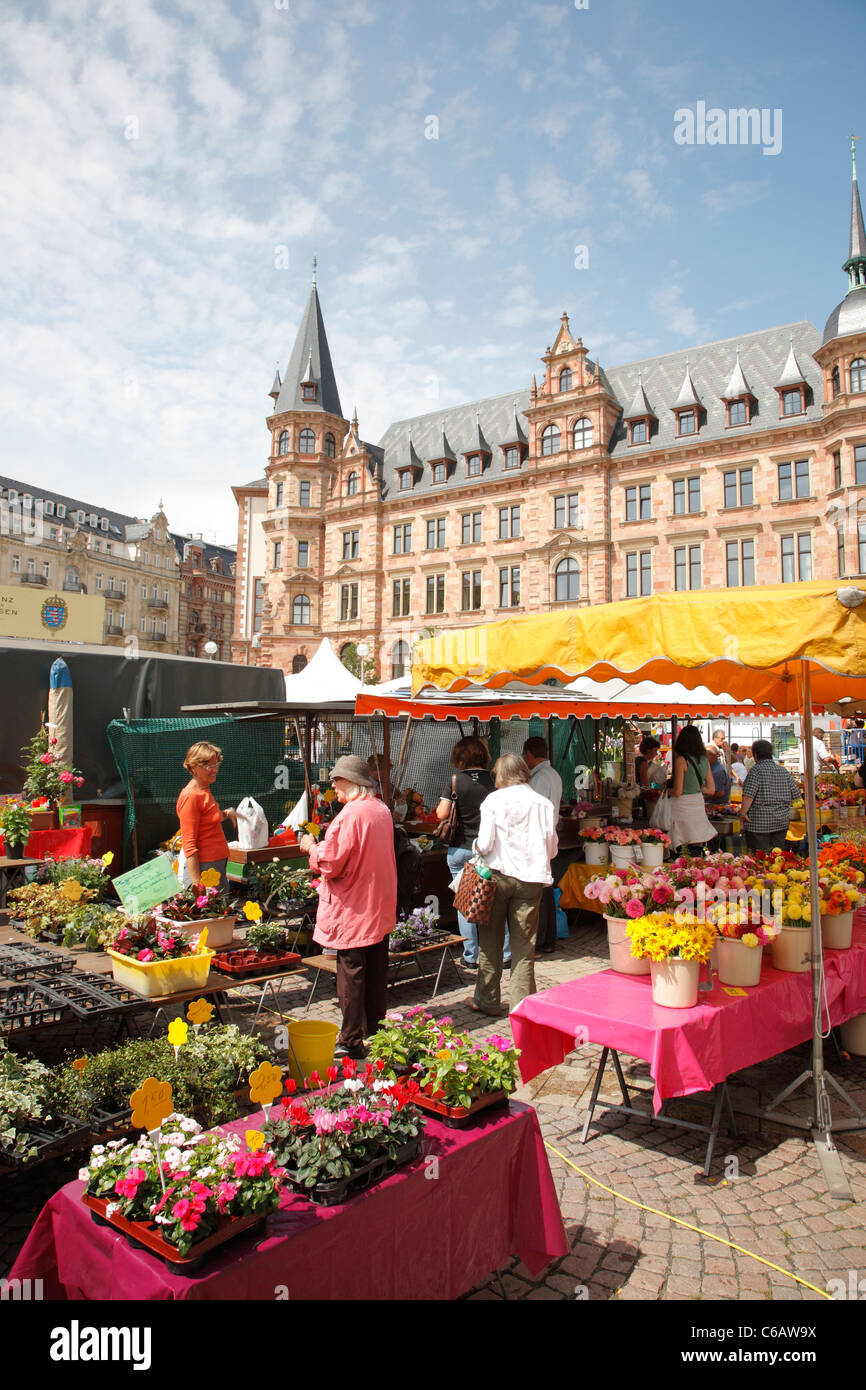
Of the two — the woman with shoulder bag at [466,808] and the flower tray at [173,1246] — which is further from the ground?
the woman with shoulder bag at [466,808]

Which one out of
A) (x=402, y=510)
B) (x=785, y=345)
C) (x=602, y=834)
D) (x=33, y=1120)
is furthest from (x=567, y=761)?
(x=402, y=510)

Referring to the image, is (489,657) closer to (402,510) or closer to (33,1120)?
(33,1120)

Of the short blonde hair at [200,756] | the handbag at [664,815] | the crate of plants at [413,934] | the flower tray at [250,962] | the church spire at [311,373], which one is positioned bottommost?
the crate of plants at [413,934]

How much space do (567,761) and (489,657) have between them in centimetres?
869

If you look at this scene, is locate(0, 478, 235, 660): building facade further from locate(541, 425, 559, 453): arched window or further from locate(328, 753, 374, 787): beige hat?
locate(328, 753, 374, 787): beige hat

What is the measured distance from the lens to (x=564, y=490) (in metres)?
38.9

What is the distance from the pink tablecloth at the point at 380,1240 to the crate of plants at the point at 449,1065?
7 centimetres

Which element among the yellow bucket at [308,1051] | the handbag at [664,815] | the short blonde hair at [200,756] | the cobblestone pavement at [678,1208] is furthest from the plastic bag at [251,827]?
the yellow bucket at [308,1051]

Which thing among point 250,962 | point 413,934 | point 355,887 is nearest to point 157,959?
point 250,962

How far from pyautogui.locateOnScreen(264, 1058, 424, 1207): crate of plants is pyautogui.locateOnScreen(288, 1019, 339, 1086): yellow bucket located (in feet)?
1.25

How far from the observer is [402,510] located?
45094 millimetres

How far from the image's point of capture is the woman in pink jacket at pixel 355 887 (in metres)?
4.41

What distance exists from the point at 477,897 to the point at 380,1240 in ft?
10.8

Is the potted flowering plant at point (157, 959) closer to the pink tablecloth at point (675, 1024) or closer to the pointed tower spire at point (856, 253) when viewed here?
the pink tablecloth at point (675, 1024)
